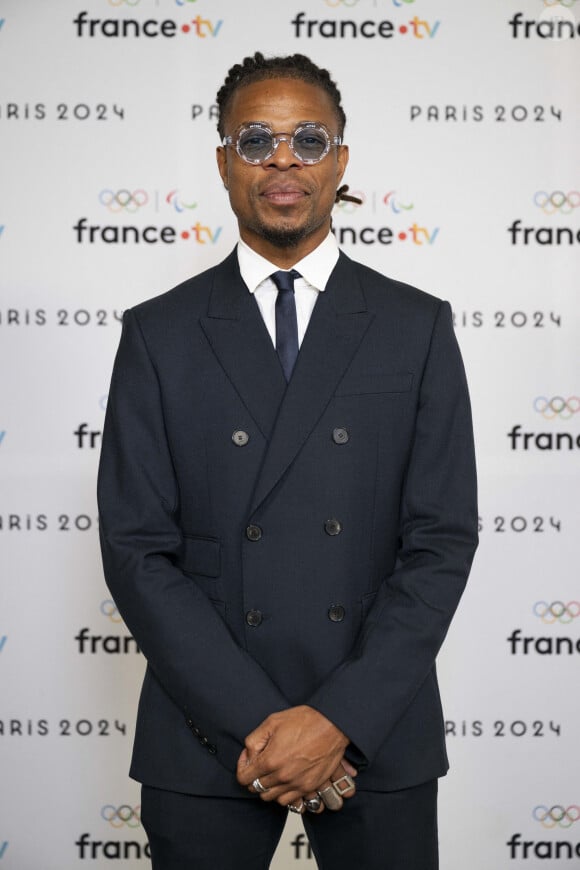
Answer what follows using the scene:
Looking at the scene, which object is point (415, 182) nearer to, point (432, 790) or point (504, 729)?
point (504, 729)

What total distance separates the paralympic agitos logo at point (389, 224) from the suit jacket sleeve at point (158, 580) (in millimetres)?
1187

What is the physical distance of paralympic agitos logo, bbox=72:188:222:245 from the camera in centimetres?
281

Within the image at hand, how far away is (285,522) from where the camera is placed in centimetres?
163

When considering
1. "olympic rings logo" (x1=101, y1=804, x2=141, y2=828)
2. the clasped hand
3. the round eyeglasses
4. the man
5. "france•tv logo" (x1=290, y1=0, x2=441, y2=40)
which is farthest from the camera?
"olympic rings logo" (x1=101, y1=804, x2=141, y2=828)

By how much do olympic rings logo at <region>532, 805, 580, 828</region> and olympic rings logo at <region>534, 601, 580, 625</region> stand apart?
487 mm

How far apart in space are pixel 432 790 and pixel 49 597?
1.45 metres

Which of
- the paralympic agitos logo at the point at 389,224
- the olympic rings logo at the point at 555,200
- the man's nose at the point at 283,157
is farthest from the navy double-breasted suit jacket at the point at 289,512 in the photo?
the olympic rings logo at the point at 555,200

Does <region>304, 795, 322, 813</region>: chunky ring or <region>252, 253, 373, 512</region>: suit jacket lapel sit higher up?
<region>252, 253, 373, 512</region>: suit jacket lapel

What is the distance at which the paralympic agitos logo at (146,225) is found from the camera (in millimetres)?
2807

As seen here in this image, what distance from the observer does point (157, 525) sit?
1.63 meters

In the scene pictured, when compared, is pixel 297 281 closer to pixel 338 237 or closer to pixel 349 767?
pixel 349 767

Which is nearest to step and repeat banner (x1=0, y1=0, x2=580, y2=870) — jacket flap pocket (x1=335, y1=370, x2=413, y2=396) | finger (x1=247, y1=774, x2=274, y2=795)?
jacket flap pocket (x1=335, y1=370, x2=413, y2=396)

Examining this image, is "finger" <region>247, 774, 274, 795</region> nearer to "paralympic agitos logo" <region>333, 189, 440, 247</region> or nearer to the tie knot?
the tie knot

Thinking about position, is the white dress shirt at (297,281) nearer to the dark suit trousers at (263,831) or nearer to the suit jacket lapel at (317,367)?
the suit jacket lapel at (317,367)
